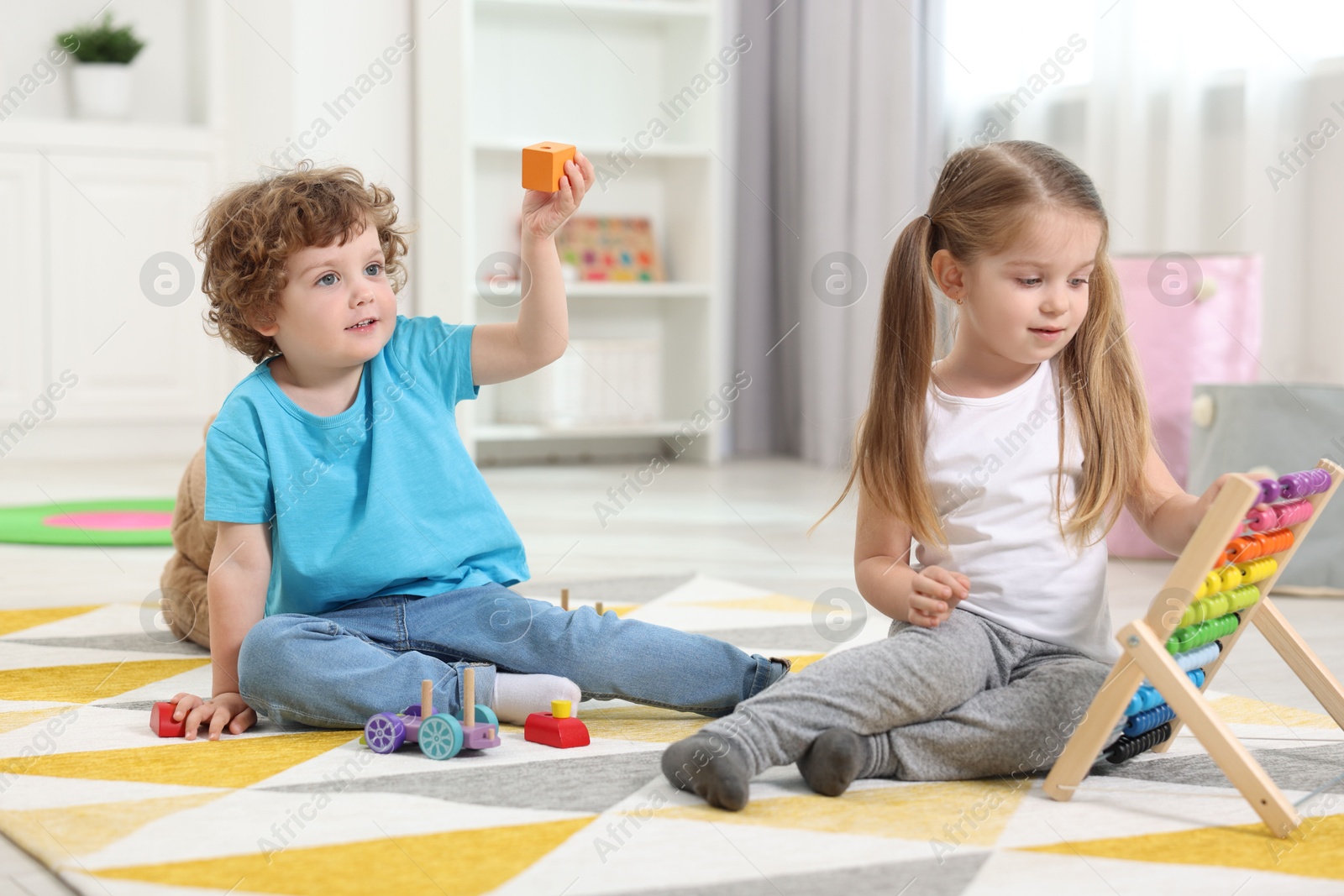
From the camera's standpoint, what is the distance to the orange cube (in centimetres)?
113

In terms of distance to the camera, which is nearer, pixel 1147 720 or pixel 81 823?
pixel 81 823

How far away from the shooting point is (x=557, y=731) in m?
1.08

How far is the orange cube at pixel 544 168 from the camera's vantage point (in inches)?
44.4

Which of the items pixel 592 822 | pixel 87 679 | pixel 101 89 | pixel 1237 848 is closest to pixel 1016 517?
pixel 1237 848

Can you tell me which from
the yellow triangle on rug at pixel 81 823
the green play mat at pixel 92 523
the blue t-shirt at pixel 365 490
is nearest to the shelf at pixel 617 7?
the green play mat at pixel 92 523

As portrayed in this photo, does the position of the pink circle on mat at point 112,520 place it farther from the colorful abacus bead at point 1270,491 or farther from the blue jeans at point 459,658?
the colorful abacus bead at point 1270,491

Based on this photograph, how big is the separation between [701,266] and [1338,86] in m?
1.61

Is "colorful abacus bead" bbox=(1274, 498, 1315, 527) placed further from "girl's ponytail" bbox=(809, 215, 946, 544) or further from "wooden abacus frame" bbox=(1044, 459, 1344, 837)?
"girl's ponytail" bbox=(809, 215, 946, 544)

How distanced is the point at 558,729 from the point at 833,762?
24 cm

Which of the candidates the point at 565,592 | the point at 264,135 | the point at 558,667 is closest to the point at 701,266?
the point at 264,135

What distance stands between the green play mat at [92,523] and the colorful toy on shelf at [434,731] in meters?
1.22

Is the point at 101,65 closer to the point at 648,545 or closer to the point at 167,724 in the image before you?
the point at 648,545

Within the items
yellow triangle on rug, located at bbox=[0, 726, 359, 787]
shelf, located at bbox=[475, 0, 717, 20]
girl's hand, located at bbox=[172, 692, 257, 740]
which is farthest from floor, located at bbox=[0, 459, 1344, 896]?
shelf, located at bbox=[475, 0, 717, 20]

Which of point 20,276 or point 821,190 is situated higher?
point 821,190
